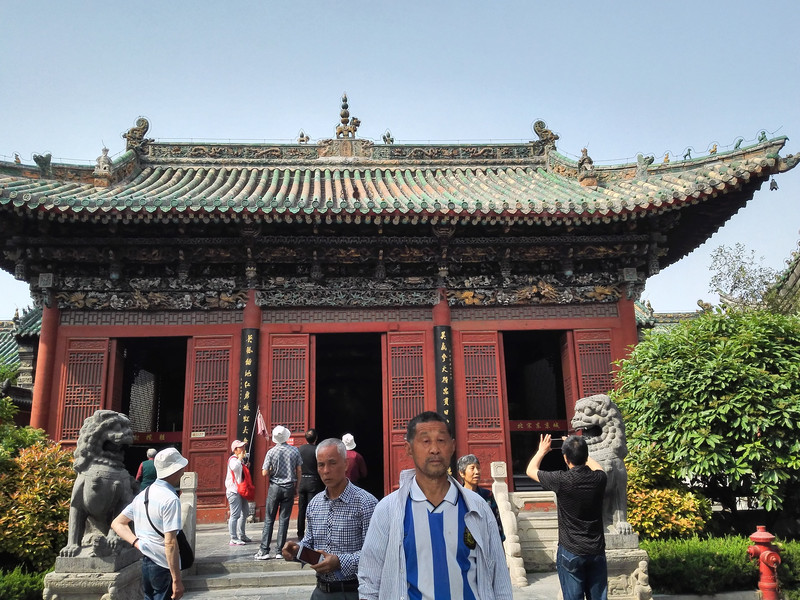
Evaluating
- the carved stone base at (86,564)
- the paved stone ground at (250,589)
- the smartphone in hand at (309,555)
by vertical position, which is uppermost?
the smartphone in hand at (309,555)

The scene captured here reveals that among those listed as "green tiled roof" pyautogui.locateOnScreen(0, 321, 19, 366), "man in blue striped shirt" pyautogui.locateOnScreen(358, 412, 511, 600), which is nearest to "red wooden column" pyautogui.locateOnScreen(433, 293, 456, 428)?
"man in blue striped shirt" pyautogui.locateOnScreen(358, 412, 511, 600)

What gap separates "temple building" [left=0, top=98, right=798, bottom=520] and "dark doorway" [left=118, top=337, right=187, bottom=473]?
9.64ft

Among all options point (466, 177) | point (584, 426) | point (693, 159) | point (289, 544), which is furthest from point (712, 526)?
point (466, 177)

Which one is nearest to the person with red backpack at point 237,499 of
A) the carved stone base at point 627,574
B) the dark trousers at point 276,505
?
the dark trousers at point 276,505

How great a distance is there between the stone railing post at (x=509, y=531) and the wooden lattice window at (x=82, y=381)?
21.2 ft

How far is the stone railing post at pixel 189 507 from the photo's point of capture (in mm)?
7199

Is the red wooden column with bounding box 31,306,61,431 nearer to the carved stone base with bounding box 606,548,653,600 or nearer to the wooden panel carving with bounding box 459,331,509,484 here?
the wooden panel carving with bounding box 459,331,509,484

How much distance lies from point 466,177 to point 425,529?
1188 cm

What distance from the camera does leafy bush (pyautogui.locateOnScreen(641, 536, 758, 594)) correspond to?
6.64 metres

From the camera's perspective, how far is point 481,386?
1065 centimetres

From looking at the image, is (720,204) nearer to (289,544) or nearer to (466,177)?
(466,177)

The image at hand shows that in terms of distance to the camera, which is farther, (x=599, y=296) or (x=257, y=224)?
(x=599, y=296)

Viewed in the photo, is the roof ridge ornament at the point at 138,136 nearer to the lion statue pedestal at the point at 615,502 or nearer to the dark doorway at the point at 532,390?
the dark doorway at the point at 532,390

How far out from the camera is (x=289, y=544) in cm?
314
